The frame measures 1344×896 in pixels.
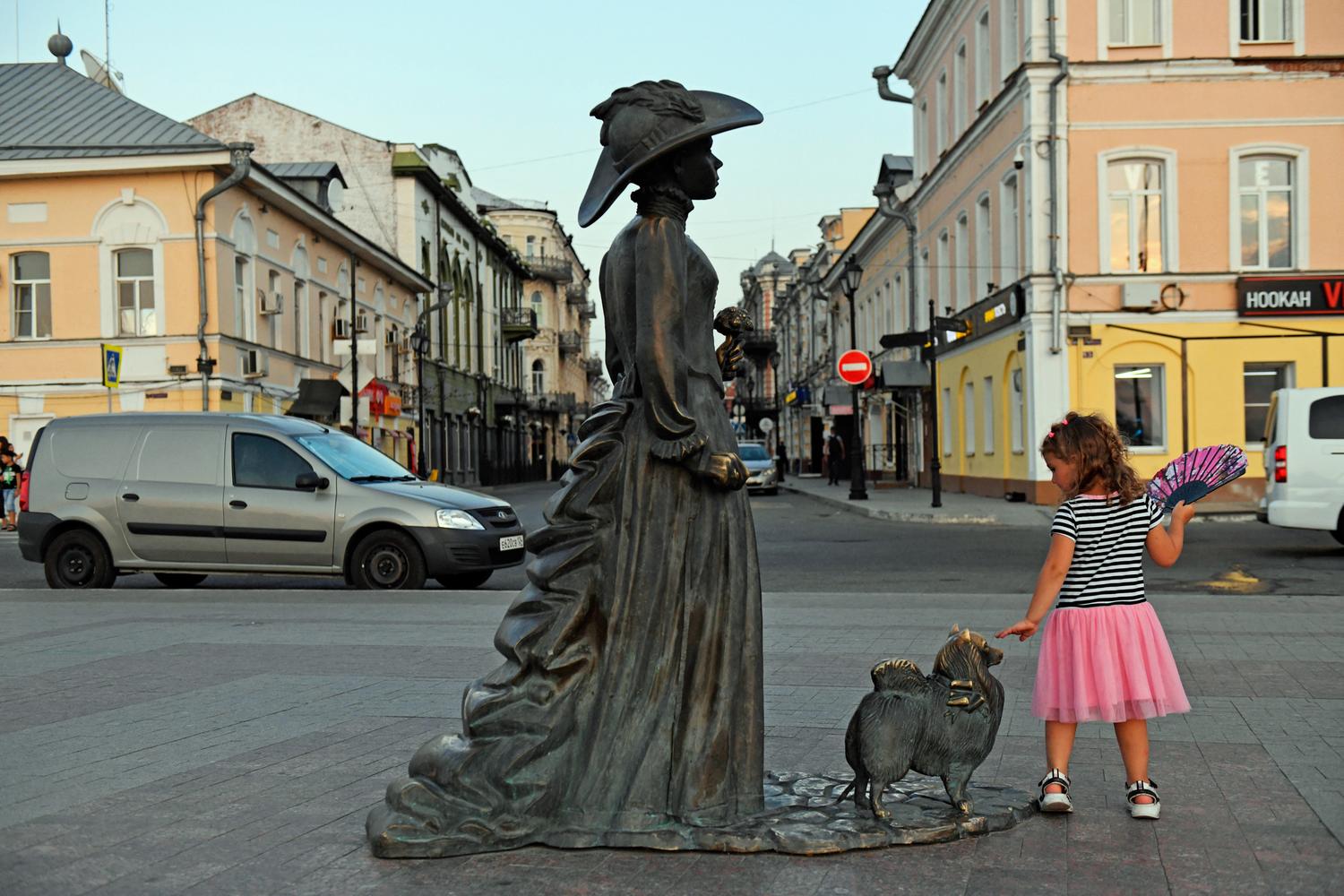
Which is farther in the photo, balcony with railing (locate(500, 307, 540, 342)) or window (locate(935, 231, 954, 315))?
balcony with railing (locate(500, 307, 540, 342))

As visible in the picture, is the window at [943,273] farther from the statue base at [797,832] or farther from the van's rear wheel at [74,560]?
the statue base at [797,832]

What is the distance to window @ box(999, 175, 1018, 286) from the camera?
28250 mm

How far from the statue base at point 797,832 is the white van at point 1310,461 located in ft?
41.9

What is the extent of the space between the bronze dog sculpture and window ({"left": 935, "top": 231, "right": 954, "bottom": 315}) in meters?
32.3

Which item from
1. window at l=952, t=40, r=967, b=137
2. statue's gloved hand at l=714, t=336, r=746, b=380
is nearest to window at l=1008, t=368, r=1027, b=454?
window at l=952, t=40, r=967, b=137

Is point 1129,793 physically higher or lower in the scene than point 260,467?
lower

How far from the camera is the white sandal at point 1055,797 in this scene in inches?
177

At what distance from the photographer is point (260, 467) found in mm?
13211

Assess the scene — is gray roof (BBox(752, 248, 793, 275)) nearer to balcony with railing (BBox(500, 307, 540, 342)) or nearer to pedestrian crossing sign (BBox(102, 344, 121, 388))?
balcony with railing (BBox(500, 307, 540, 342))

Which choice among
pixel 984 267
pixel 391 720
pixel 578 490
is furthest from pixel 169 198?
pixel 578 490

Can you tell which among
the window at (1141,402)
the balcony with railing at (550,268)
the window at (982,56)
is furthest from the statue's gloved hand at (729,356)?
the balcony with railing at (550,268)

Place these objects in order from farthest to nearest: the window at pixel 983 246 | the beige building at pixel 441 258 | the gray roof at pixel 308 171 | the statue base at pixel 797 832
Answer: the beige building at pixel 441 258 < the gray roof at pixel 308 171 < the window at pixel 983 246 < the statue base at pixel 797 832

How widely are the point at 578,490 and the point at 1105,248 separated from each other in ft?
78.8

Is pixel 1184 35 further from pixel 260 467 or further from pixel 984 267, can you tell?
pixel 260 467
